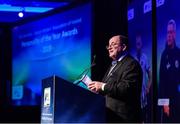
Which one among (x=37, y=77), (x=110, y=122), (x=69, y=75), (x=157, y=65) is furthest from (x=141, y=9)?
(x=110, y=122)

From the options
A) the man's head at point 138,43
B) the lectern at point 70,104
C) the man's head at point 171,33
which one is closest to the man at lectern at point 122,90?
the lectern at point 70,104

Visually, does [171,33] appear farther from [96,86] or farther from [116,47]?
[96,86]

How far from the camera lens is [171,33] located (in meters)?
4.66

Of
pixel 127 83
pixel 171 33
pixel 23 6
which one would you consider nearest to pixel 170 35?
pixel 171 33

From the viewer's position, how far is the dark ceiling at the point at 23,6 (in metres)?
7.05

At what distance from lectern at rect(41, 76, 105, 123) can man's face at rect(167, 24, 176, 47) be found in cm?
148

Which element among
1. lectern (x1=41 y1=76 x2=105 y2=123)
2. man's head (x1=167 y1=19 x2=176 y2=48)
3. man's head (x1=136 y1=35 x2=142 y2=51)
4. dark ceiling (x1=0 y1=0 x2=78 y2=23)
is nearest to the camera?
lectern (x1=41 y1=76 x2=105 y2=123)

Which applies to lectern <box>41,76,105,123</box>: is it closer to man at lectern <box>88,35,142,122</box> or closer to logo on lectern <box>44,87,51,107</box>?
logo on lectern <box>44,87,51,107</box>

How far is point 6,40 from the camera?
21.6ft

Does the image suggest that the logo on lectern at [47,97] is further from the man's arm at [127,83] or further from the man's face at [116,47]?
the man's face at [116,47]

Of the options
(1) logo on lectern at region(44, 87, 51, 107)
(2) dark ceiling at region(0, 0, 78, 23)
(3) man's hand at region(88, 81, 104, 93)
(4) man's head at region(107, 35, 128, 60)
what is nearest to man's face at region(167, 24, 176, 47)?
(4) man's head at region(107, 35, 128, 60)

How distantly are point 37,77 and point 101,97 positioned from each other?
9.37 feet

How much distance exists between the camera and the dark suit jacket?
3.52 meters

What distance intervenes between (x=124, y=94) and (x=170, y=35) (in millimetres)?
1345
